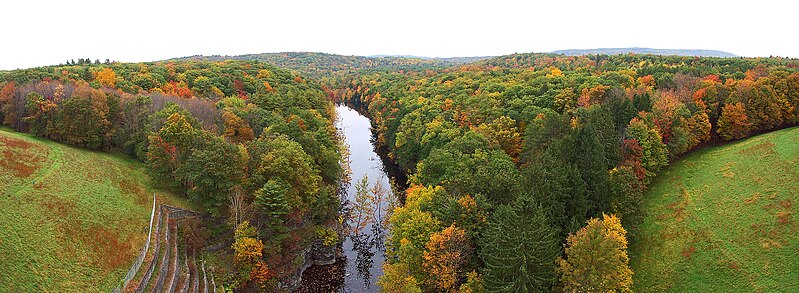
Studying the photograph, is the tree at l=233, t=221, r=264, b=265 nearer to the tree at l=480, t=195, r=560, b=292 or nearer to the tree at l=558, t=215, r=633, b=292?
the tree at l=480, t=195, r=560, b=292

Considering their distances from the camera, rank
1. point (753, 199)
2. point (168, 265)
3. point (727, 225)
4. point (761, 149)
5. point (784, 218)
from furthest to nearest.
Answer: point (761, 149), point (753, 199), point (727, 225), point (784, 218), point (168, 265)

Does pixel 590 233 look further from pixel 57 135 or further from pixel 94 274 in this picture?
pixel 57 135

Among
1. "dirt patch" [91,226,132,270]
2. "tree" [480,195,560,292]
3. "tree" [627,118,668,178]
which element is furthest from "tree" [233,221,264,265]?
"tree" [627,118,668,178]

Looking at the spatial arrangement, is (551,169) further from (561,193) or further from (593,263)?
(593,263)

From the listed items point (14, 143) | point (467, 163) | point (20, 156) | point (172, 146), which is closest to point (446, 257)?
point (467, 163)

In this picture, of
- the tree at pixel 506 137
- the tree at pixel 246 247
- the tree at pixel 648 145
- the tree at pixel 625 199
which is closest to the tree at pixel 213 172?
the tree at pixel 246 247

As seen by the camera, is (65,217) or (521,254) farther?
(65,217)
